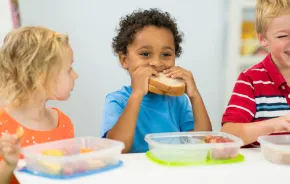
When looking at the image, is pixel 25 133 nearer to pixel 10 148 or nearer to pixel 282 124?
pixel 10 148

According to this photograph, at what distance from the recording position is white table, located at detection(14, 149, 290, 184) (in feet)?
2.43

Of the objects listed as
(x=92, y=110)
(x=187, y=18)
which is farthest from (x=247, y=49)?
(x=92, y=110)

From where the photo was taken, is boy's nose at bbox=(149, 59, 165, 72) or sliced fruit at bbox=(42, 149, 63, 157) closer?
sliced fruit at bbox=(42, 149, 63, 157)

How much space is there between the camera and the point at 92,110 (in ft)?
6.75

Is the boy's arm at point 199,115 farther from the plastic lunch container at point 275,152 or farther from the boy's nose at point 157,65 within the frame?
the plastic lunch container at point 275,152

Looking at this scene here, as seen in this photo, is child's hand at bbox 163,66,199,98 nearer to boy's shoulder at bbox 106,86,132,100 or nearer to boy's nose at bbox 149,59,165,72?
boy's nose at bbox 149,59,165,72

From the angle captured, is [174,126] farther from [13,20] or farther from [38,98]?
[13,20]

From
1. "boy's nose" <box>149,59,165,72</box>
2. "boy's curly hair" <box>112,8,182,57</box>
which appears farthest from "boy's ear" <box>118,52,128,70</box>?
"boy's nose" <box>149,59,165,72</box>

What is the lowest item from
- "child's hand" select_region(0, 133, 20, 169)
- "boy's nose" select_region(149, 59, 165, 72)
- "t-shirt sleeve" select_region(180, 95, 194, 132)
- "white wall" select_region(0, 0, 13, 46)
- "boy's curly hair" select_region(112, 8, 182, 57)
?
"t-shirt sleeve" select_region(180, 95, 194, 132)

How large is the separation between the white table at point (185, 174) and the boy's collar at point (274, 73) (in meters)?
0.34

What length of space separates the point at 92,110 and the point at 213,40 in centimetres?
80

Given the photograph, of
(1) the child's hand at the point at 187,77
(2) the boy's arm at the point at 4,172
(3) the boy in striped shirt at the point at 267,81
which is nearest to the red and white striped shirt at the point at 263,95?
(3) the boy in striped shirt at the point at 267,81

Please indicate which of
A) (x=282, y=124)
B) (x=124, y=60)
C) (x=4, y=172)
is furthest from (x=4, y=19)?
(x=282, y=124)

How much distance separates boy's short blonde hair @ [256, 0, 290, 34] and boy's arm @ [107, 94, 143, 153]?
444 mm
